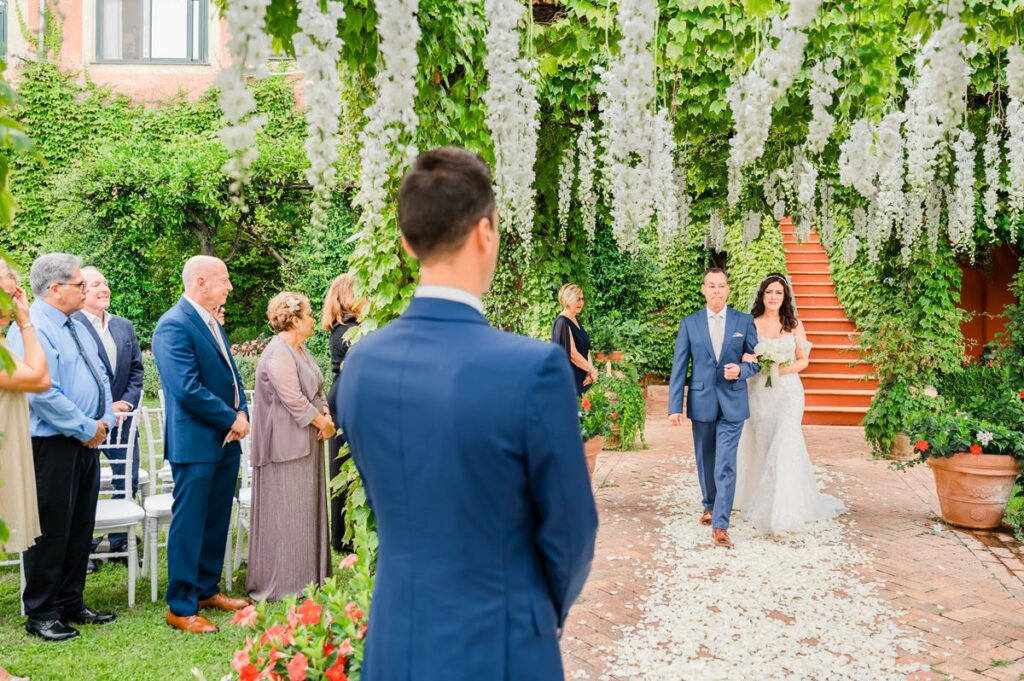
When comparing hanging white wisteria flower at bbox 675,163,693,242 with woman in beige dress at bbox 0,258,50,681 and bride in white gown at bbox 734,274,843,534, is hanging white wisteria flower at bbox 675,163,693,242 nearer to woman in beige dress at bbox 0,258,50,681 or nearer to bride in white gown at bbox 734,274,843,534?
bride in white gown at bbox 734,274,843,534

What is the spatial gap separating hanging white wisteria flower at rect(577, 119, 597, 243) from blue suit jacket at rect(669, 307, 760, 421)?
4.28 ft

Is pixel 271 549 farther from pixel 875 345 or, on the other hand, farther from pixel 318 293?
pixel 318 293

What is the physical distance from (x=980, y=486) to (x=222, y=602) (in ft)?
16.6

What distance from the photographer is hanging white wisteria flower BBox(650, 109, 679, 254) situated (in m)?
4.55

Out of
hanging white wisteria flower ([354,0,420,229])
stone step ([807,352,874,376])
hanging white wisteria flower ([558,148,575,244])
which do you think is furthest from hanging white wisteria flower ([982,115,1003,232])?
hanging white wisteria flower ([354,0,420,229])

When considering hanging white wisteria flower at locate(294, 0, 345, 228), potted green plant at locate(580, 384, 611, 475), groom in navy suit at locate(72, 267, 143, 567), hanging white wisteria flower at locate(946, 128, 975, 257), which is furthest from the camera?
potted green plant at locate(580, 384, 611, 475)

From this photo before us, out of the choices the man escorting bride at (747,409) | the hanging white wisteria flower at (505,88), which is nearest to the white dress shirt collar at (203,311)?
the hanging white wisteria flower at (505,88)

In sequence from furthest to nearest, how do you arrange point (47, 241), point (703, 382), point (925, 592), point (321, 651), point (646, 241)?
point (646, 241)
point (47, 241)
point (703, 382)
point (925, 592)
point (321, 651)

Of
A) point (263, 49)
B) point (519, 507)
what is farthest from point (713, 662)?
point (263, 49)

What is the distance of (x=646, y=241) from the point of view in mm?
13547

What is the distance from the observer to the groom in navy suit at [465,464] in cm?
133

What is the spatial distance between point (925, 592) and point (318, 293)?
9.90 metres

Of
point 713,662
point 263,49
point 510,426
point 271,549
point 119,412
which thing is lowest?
point 713,662

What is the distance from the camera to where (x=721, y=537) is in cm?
561
